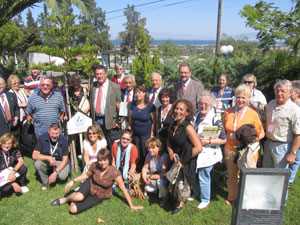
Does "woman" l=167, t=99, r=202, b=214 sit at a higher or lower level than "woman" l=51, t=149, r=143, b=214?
higher

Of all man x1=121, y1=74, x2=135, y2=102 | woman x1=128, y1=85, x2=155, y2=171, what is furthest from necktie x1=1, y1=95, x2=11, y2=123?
woman x1=128, y1=85, x2=155, y2=171

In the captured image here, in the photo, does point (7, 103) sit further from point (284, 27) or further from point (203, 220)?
point (284, 27)

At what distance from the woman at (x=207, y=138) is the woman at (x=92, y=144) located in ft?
5.76

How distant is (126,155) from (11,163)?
1968 mm

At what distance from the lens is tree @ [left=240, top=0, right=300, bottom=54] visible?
21.0 ft

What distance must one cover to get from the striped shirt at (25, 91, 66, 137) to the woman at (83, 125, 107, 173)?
80 centimetres

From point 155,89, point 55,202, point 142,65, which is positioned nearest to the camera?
point 55,202

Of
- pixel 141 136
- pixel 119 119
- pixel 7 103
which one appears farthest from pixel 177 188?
pixel 7 103

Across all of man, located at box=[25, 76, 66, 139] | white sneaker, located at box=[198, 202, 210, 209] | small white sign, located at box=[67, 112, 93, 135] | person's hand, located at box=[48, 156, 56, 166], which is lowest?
white sneaker, located at box=[198, 202, 210, 209]

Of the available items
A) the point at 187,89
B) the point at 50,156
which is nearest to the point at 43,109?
the point at 50,156

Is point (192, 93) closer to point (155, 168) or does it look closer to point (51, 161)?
point (155, 168)

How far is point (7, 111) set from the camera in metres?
4.73

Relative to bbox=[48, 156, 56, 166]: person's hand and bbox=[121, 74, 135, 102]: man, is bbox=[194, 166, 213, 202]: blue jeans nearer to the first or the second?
bbox=[121, 74, 135, 102]: man

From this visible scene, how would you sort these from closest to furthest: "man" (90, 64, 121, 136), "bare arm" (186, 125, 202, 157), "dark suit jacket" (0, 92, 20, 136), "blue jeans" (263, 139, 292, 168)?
"bare arm" (186, 125, 202, 157) < "blue jeans" (263, 139, 292, 168) < "dark suit jacket" (0, 92, 20, 136) < "man" (90, 64, 121, 136)
